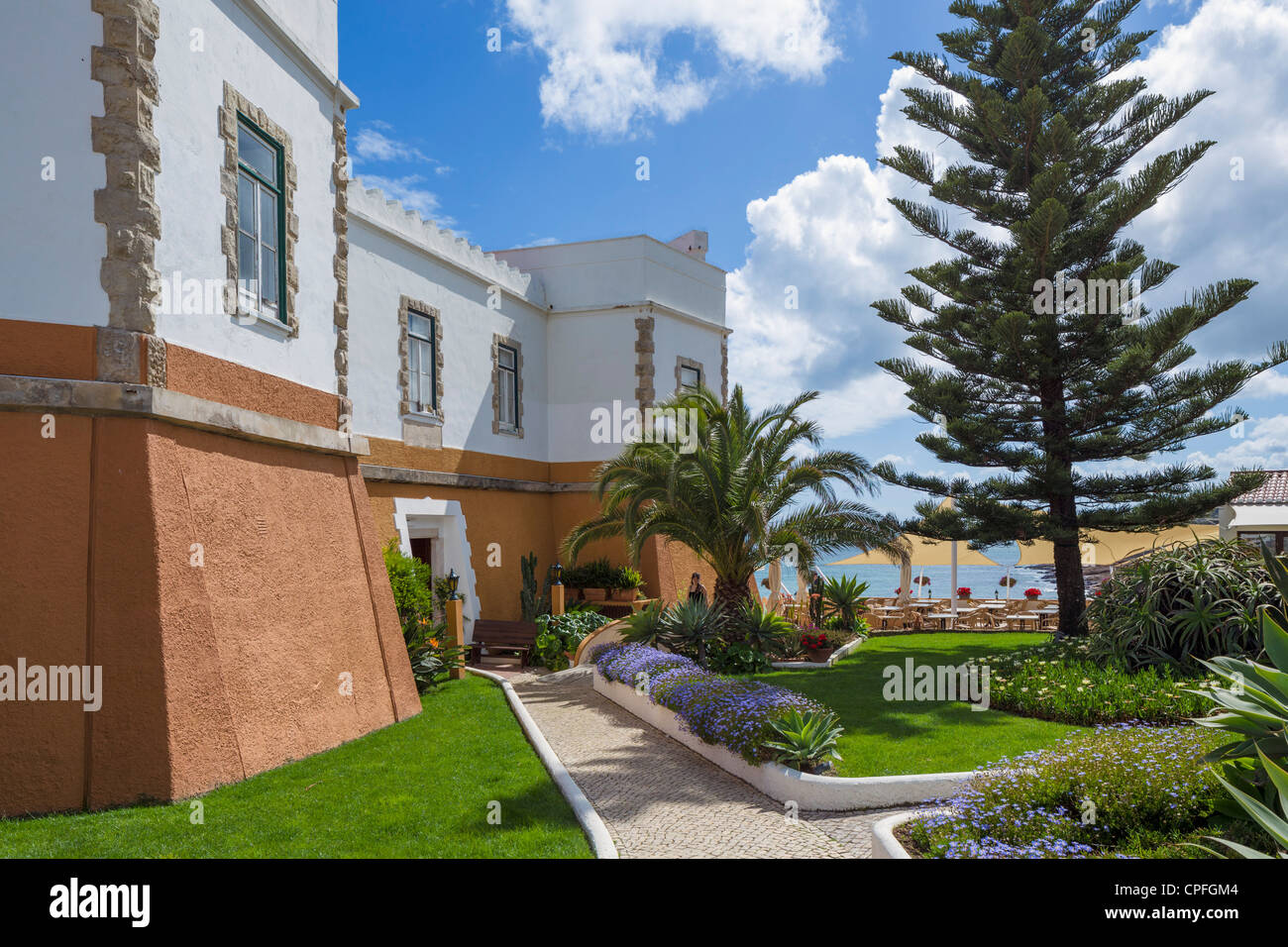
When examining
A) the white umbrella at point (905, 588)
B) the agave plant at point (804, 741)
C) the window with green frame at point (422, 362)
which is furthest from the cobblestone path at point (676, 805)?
the white umbrella at point (905, 588)

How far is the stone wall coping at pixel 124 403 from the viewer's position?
20.0 feet

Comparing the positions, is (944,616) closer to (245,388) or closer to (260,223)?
(245,388)

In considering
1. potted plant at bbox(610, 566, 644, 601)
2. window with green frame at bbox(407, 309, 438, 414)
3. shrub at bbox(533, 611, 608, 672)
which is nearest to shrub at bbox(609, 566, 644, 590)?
potted plant at bbox(610, 566, 644, 601)

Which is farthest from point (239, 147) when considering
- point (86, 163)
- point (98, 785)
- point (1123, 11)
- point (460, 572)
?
point (1123, 11)

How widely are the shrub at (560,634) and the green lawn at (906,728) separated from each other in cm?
384

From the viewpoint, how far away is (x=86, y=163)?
6.44 metres

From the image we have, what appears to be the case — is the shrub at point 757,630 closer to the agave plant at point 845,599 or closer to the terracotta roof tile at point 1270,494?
the agave plant at point 845,599

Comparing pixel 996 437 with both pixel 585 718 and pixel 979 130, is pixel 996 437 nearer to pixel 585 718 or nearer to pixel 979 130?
pixel 979 130

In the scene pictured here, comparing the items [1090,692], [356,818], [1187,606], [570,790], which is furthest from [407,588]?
[1187,606]

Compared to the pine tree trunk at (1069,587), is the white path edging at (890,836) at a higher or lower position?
lower

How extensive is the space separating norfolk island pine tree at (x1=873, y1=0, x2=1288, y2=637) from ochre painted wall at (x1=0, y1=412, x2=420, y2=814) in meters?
11.5

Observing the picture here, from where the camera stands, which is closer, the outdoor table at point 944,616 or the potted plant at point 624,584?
the potted plant at point 624,584

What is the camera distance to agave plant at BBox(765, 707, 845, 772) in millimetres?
6867

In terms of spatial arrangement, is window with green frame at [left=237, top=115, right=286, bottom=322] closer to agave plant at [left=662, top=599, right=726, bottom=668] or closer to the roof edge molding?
the roof edge molding
